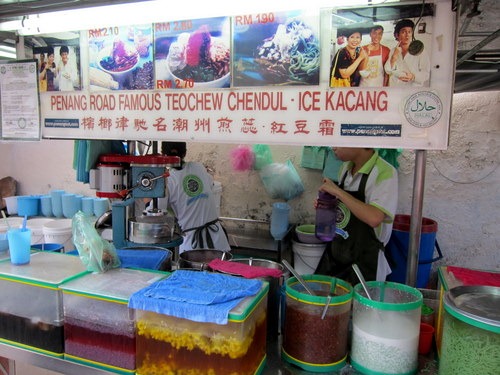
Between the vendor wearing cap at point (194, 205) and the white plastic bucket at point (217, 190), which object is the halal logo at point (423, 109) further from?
the white plastic bucket at point (217, 190)

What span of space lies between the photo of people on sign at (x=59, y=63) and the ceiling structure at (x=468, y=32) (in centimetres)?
9

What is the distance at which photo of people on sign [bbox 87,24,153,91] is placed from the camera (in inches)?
61.3

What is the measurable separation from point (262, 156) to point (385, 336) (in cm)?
317

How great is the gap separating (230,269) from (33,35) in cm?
138

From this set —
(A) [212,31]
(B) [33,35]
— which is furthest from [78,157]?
(A) [212,31]

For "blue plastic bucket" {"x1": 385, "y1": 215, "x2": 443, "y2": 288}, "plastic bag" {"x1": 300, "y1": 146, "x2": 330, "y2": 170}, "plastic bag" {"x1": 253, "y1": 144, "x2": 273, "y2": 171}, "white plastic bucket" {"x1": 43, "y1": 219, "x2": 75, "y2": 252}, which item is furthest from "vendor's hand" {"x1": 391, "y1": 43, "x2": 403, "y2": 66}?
"plastic bag" {"x1": 253, "y1": 144, "x2": 273, "y2": 171}

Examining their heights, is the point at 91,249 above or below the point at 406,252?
above

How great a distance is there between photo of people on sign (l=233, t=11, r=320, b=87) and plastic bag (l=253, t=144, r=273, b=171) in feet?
9.22

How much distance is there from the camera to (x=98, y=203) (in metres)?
4.05

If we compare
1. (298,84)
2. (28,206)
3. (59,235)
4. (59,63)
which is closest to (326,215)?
(298,84)

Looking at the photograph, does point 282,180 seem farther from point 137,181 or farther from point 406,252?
point 137,181

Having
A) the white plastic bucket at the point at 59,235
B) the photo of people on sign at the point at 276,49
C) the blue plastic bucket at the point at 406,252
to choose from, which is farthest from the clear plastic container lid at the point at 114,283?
the blue plastic bucket at the point at 406,252

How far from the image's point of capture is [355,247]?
247 cm

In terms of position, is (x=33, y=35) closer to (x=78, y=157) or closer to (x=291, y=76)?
(x=78, y=157)
